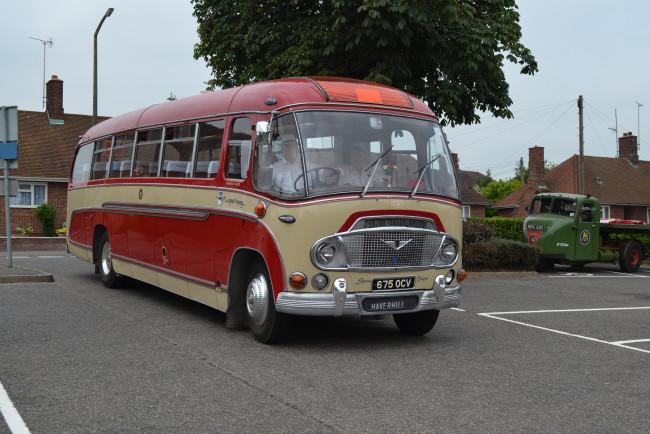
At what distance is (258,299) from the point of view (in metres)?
7.90

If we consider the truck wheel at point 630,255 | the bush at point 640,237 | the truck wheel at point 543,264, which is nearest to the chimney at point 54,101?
the truck wheel at point 543,264

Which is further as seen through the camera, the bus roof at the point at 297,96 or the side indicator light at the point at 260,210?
the bus roof at the point at 297,96

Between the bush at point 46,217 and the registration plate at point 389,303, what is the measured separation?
89.3 feet

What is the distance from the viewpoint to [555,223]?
21000 mm

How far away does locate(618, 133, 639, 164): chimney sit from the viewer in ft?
194

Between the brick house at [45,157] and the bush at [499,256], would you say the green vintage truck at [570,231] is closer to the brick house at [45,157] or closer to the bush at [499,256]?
the bush at [499,256]

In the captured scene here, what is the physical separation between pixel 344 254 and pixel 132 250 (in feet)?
17.0

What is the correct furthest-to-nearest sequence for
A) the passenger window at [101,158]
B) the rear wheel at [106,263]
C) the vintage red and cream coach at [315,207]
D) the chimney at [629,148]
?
the chimney at [629,148], the passenger window at [101,158], the rear wheel at [106,263], the vintage red and cream coach at [315,207]

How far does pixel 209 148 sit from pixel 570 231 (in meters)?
14.5

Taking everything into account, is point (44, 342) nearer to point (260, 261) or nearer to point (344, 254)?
point (260, 261)

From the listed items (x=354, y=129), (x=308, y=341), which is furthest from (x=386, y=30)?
(x=308, y=341)

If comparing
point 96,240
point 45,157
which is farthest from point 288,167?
point 45,157

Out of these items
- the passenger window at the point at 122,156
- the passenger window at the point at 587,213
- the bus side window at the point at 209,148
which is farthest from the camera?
the passenger window at the point at 587,213

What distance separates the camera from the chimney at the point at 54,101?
38.6m
